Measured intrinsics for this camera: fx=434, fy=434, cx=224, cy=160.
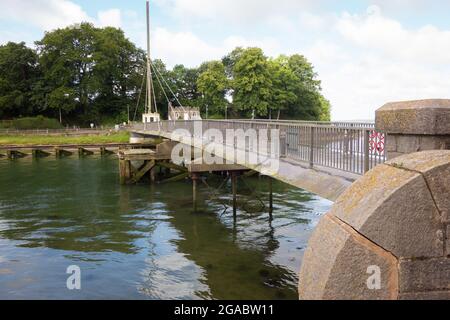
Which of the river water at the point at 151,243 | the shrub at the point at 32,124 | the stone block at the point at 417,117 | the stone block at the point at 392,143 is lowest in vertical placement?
the river water at the point at 151,243

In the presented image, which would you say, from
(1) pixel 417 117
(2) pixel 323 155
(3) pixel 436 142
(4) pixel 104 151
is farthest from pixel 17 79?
(3) pixel 436 142

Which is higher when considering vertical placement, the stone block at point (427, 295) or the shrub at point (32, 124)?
the shrub at point (32, 124)

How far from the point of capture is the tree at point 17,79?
70812mm

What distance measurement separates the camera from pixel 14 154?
1711 inches

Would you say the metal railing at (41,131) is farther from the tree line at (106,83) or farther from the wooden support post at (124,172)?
the wooden support post at (124,172)

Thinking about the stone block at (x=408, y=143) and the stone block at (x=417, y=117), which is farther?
the stone block at (x=408, y=143)

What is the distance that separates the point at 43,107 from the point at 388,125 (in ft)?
244

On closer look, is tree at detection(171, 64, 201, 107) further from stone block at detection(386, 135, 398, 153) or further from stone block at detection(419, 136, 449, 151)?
stone block at detection(419, 136, 449, 151)

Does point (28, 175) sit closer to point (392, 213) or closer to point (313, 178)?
point (313, 178)

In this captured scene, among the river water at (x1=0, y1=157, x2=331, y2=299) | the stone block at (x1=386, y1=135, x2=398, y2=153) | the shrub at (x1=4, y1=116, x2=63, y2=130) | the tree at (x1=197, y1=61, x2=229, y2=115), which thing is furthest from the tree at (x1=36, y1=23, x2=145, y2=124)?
the stone block at (x1=386, y1=135, x2=398, y2=153)

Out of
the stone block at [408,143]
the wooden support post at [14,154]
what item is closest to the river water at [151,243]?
the stone block at [408,143]

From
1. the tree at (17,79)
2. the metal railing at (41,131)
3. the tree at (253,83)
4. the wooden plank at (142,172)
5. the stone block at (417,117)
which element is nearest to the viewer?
the stone block at (417,117)

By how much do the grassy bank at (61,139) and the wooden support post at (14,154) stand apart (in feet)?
31.6

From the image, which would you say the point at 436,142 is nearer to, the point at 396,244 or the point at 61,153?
the point at 396,244
